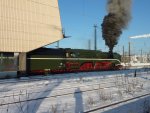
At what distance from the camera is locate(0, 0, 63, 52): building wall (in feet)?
96.9

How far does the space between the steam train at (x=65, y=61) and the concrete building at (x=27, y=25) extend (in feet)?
3.91

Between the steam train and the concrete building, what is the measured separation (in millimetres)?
1191

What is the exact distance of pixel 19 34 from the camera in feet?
101

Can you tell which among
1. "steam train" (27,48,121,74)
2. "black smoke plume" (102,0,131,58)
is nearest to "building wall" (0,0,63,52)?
"steam train" (27,48,121,74)

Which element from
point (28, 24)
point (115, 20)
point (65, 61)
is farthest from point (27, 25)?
point (115, 20)

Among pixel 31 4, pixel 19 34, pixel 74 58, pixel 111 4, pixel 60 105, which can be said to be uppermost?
pixel 111 4

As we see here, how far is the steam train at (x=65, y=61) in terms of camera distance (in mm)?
28516

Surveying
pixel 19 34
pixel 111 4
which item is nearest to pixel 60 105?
pixel 19 34

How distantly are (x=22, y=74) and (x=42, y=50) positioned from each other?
324 cm

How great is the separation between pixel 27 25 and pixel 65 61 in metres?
5.49

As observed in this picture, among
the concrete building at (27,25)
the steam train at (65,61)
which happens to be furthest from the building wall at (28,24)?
the steam train at (65,61)

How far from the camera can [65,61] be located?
102 feet

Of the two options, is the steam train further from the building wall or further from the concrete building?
the building wall

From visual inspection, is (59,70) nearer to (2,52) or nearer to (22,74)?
(22,74)
